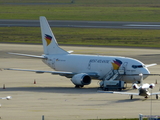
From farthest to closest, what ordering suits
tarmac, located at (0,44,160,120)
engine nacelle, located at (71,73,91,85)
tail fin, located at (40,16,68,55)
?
tail fin, located at (40,16,68,55) < engine nacelle, located at (71,73,91,85) < tarmac, located at (0,44,160,120)

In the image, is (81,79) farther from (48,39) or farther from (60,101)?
(48,39)

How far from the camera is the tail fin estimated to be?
55719 millimetres

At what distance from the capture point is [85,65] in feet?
169

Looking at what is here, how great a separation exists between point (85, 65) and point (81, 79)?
3.05 m

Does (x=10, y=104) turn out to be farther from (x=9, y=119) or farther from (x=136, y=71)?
(x=136, y=71)

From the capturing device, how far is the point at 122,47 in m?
95.2

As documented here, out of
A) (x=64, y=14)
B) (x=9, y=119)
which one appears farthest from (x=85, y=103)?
(x=64, y=14)

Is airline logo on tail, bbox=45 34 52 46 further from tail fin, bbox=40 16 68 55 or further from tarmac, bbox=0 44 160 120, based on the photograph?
tarmac, bbox=0 44 160 120

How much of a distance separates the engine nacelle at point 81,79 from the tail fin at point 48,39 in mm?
6812

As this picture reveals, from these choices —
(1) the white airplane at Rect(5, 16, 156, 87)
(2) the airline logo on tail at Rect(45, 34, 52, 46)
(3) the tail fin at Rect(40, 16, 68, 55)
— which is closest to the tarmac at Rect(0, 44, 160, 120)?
(1) the white airplane at Rect(5, 16, 156, 87)

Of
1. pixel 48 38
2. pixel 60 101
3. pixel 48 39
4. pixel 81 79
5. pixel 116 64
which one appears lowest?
pixel 60 101

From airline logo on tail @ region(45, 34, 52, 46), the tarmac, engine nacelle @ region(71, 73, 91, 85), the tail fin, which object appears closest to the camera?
the tarmac

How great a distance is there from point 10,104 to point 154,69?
32.5 m

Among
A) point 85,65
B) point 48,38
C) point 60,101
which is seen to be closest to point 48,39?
point 48,38
